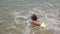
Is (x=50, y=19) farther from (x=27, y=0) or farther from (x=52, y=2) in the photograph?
(x=27, y=0)

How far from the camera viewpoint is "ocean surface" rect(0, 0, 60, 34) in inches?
184

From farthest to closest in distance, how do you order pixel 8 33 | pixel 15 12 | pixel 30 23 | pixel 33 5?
1. pixel 33 5
2. pixel 15 12
3. pixel 30 23
4. pixel 8 33

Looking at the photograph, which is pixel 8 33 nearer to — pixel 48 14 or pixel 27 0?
pixel 48 14

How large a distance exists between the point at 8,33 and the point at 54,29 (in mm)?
1325

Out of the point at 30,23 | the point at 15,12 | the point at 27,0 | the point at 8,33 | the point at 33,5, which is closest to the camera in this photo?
the point at 8,33

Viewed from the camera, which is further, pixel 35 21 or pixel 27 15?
pixel 27 15

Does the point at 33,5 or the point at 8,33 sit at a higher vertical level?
the point at 33,5

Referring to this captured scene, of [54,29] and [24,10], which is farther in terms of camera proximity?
[24,10]

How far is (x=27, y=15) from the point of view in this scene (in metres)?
5.60

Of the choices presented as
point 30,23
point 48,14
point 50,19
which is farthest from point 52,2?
point 30,23

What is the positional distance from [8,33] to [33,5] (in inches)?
91.0

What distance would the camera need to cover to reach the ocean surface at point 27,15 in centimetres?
468

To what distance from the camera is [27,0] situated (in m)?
7.21

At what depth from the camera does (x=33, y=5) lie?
6.58 m
